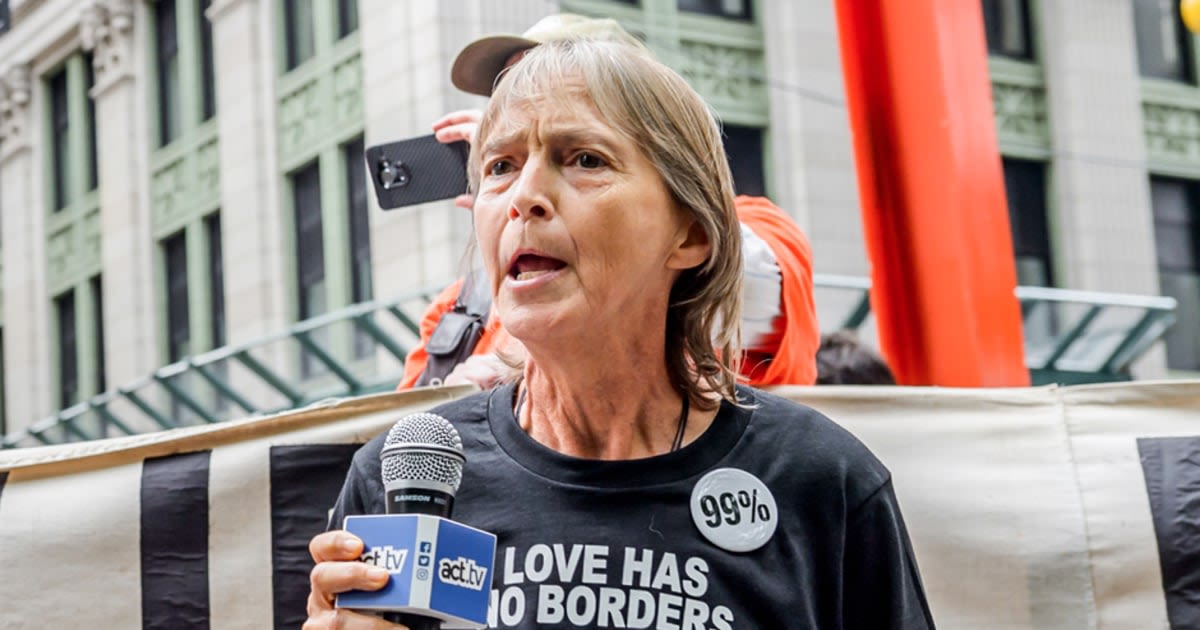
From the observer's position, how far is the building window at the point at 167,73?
17750mm

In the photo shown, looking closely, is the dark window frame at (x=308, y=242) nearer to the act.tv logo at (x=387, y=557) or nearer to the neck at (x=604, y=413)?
the neck at (x=604, y=413)

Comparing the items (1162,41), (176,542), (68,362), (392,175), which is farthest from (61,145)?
(176,542)

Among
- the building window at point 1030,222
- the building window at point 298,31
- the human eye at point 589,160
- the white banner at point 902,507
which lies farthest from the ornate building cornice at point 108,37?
the human eye at point 589,160

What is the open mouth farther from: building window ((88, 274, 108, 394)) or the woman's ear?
building window ((88, 274, 108, 394))

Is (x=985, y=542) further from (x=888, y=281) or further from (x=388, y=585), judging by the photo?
(x=388, y=585)

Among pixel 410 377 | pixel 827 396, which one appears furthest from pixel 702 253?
pixel 410 377

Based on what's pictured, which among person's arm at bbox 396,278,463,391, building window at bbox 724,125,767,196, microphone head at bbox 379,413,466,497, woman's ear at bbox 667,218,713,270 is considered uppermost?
building window at bbox 724,125,767,196

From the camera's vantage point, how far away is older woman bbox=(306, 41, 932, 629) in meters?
2.26

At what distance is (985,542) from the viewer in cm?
345

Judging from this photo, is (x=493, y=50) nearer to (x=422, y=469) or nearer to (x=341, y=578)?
(x=422, y=469)

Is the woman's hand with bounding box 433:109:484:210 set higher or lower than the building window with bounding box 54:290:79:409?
lower

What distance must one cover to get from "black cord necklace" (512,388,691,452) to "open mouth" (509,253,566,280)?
0.87 feet

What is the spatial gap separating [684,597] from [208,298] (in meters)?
15.2

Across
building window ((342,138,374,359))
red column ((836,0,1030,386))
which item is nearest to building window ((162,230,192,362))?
building window ((342,138,374,359))
